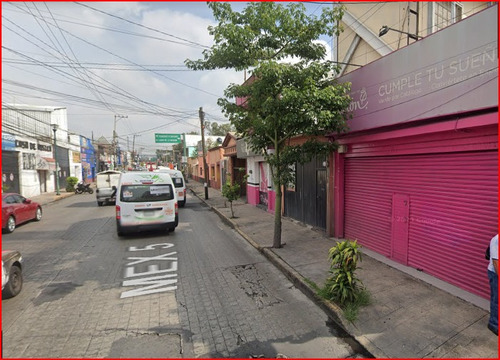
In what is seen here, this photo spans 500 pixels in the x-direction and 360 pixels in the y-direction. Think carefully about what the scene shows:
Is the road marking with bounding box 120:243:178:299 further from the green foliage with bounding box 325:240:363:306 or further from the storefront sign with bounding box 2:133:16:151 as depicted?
the storefront sign with bounding box 2:133:16:151

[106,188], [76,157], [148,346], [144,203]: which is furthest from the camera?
[76,157]

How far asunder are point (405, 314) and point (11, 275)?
606 cm

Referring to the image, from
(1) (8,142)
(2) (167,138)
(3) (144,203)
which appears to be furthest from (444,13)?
(2) (167,138)

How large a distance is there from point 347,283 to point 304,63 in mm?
4841

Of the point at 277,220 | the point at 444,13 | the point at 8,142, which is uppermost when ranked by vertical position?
the point at 444,13

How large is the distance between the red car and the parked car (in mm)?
5812

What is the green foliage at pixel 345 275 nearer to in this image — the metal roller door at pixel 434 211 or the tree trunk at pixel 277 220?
the metal roller door at pixel 434 211

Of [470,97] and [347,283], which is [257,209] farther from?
[470,97]

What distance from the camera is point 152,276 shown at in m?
5.40

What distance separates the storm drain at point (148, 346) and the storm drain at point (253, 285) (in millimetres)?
1411

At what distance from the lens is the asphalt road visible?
332 cm

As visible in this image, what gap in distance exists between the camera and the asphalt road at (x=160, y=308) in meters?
3.32

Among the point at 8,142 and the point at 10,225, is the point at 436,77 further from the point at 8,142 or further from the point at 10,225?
the point at 8,142

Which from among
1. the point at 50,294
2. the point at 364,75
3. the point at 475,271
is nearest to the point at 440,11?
the point at 364,75
